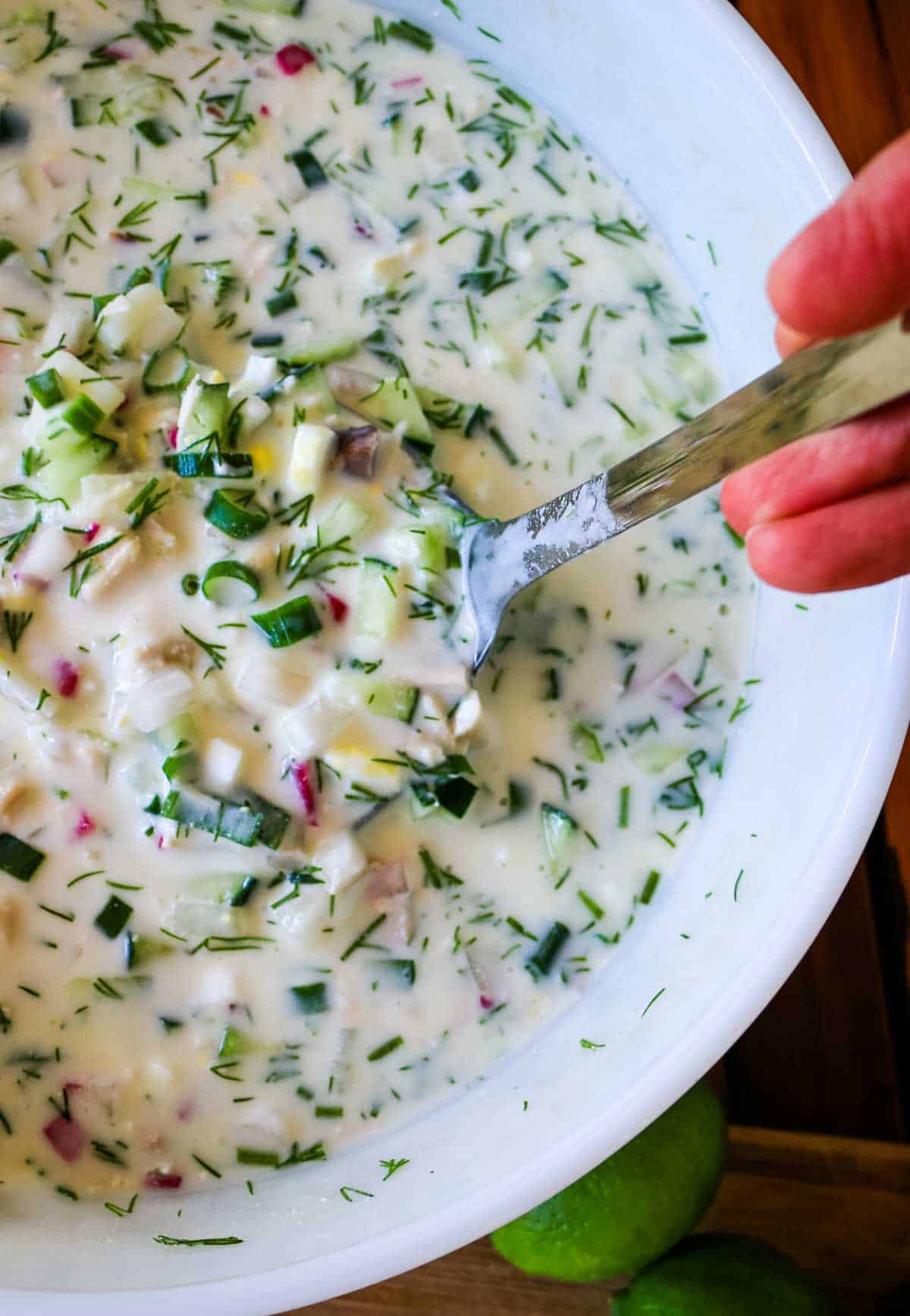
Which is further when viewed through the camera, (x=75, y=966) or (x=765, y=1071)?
(x=765, y=1071)

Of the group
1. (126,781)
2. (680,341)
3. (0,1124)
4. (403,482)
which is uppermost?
(680,341)

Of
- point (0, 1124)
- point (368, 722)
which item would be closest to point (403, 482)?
point (368, 722)

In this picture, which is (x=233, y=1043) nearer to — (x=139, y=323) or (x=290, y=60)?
(x=139, y=323)

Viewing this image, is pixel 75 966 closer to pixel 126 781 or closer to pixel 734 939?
pixel 126 781

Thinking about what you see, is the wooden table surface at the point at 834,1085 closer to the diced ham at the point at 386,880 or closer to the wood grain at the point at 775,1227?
the wood grain at the point at 775,1227

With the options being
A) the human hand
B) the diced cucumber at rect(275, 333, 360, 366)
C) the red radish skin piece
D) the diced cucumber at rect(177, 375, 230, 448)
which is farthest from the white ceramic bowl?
the red radish skin piece

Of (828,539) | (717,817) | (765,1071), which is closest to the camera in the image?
(828,539)

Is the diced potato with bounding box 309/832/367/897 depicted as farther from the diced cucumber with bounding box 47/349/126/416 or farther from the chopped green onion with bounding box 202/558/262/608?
the diced cucumber with bounding box 47/349/126/416
